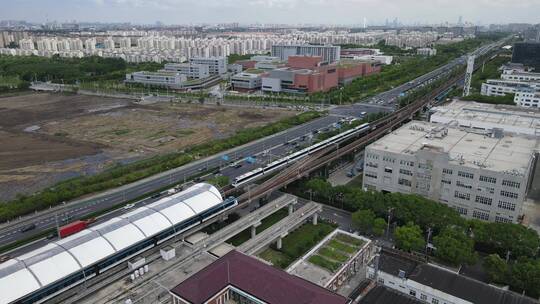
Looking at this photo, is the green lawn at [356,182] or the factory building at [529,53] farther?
the factory building at [529,53]

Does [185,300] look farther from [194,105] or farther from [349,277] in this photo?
[194,105]

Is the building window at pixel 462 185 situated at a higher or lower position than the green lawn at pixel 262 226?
higher

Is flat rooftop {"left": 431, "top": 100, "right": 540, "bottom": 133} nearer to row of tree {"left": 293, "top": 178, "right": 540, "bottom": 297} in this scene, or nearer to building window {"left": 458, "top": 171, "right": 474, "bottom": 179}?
building window {"left": 458, "top": 171, "right": 474, "bottom": 179}

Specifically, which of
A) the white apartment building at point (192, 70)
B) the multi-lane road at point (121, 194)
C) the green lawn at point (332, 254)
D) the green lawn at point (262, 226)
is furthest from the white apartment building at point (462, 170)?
the white apartment building at point (192, 70)

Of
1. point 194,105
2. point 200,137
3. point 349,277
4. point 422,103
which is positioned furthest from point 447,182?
point 194,105

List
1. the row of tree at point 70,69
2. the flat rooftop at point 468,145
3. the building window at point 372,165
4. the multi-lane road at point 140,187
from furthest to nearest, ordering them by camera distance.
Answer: the row of tree at point 70,69, the building window at point 372,165, the flat rooftop at point 468,145, the multi-lane road at point 140,187

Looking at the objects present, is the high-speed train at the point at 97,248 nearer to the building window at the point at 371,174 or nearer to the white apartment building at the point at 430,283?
the white apartment building at the point at 430,283

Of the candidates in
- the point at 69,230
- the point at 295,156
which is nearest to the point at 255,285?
the point at 69,230

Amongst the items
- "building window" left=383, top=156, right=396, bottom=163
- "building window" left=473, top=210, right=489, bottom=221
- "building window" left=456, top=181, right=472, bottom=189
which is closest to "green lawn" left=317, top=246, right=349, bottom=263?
"building window" left=383, top=156, right=396, bottom=163
